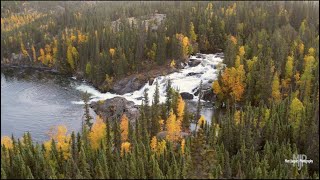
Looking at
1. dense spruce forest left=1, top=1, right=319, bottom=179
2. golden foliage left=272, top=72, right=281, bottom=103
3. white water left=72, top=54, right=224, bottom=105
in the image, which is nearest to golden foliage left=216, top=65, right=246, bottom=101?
dense spruce forest left=1, top=1, right=319, bottom=179

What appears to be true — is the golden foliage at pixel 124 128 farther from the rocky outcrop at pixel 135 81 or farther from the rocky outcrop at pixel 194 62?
the rocky outcrop at pixel 194 62

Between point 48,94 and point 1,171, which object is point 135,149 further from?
point 48,94

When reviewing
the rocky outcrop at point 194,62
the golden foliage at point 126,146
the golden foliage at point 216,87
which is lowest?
the golden foliage at point 126,146

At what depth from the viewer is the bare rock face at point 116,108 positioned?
388 ft

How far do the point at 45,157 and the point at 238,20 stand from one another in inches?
5517

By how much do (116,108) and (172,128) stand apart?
27.9 metres

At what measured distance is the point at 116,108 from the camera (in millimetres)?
121750

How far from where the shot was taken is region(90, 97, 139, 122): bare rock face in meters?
118

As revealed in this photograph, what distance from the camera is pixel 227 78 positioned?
13275 cm

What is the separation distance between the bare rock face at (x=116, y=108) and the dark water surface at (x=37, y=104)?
5.99 meters

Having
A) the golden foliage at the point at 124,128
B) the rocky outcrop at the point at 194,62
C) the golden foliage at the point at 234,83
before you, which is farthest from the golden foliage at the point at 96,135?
the rocky outcrop at the point at 194,62

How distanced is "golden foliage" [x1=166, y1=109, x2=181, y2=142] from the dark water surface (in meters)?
26.6

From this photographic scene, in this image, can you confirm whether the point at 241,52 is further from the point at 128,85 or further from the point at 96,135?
the point at 96,135

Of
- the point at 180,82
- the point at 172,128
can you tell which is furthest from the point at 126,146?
the point at 180,82
